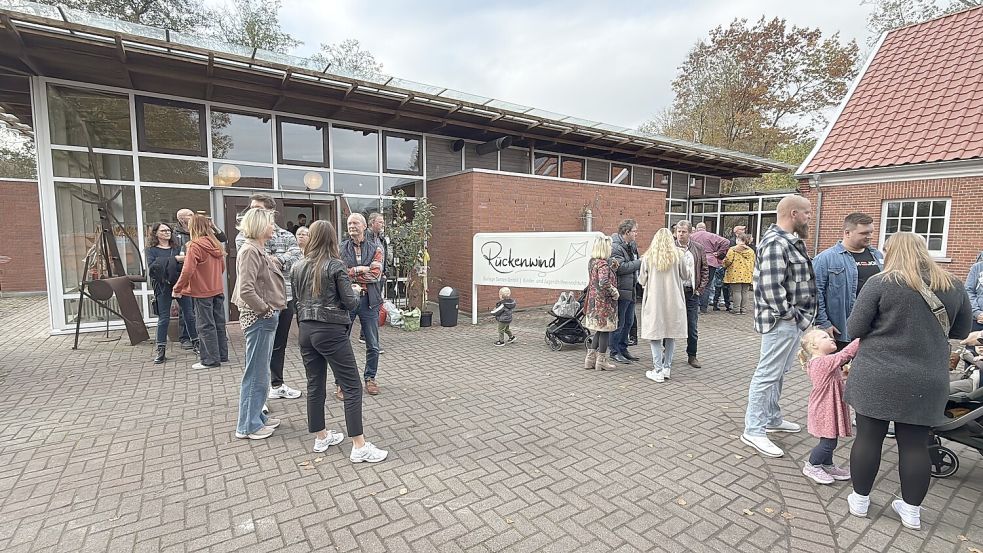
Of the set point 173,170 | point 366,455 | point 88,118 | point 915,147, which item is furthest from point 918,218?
point 88,118

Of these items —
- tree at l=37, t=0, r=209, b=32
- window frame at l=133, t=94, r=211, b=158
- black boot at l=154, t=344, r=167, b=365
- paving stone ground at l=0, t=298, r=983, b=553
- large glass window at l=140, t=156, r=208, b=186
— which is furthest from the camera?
tree at l=37, t=0, r=209, b=32

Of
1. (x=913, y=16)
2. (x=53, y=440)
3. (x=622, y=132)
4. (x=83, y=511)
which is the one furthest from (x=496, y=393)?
(x=913, y=16)

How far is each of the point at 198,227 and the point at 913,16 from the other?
27.7 m

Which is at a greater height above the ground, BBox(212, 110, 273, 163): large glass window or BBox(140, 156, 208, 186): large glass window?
BBox(212, 110, 273, 163): large glass window

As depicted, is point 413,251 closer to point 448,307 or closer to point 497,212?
point 448,307

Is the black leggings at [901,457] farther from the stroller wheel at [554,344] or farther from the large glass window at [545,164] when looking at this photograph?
the large glass window at [545,164]

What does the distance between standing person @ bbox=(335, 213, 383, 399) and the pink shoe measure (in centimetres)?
394

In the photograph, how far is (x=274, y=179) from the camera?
9.16 meters

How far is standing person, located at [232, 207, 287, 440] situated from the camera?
11.4 feet

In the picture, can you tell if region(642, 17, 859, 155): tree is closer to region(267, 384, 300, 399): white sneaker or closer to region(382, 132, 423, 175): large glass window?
region(382, 132, 423, 175): large glass window

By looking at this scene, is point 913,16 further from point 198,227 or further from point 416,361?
point 198,227

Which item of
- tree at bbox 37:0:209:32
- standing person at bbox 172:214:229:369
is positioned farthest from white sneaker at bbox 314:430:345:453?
tree at bbox 37:0:209:32

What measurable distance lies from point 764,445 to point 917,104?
37.0 ft

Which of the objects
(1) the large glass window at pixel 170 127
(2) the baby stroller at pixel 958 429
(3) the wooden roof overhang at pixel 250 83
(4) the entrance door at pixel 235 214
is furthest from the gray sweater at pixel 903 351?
(1) the large glass window at pixel 170 127
